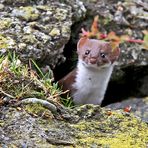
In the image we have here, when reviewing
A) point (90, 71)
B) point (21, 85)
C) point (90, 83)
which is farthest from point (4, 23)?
point (21, 85)

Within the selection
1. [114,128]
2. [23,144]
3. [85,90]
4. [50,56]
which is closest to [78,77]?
[85,90]

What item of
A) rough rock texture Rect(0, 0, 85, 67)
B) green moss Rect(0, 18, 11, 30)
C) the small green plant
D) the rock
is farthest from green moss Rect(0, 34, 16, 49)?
the rock

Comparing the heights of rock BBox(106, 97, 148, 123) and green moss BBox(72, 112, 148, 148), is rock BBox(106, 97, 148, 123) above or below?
below

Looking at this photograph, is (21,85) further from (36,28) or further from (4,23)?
(36,28)

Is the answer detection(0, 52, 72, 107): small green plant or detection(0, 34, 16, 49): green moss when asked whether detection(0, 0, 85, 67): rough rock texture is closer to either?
detection(0, 34, 16, 49): green moss

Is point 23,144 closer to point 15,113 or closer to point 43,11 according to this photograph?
Result: point 15,113
